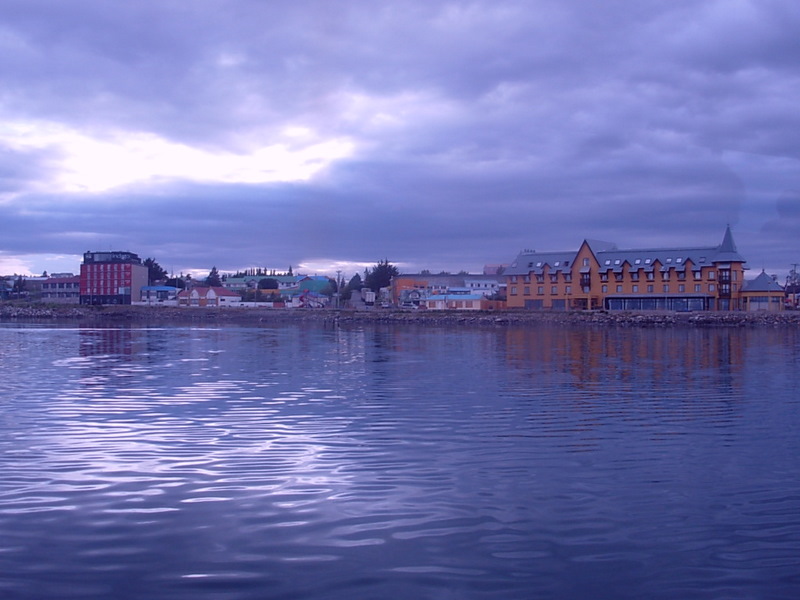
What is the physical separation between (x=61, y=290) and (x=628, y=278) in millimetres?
91729

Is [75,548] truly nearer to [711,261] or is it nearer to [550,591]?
[550,591]

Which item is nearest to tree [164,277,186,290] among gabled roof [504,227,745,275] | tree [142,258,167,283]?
tree [142,258,167,283]

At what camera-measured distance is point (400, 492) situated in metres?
8.34

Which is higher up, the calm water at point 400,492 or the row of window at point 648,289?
the row of window at point 648,289

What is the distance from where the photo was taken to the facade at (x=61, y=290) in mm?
117375

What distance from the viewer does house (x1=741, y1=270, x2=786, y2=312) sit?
66.1 metres

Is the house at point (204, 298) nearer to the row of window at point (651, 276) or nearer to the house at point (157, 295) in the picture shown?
the house at point (157, 295)

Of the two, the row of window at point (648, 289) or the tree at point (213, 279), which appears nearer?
the row of window at point (648, 289)

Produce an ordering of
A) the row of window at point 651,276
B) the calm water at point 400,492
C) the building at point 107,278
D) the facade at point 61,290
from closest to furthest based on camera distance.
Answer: the calm water at point 400,492, the row of window at point 651,276, the building at point 107,278, the facade at point 61,290

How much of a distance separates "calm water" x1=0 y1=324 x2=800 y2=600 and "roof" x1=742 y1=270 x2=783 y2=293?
55.1 metres

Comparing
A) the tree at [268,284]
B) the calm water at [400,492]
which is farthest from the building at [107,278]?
the calm water at [400,492]

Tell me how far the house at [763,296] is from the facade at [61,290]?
3815 inches

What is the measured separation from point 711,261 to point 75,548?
69.2 meters

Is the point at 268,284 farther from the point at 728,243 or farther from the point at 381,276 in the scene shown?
the point at 728,243
